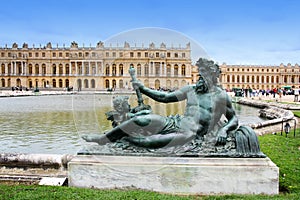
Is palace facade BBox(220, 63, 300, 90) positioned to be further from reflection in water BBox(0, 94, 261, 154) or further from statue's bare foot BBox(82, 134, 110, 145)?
statue's bare foot BBox(82, 134, 110, 145)

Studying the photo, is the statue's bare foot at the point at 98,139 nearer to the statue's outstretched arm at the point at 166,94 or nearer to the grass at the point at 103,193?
the grass at the point at 103,193

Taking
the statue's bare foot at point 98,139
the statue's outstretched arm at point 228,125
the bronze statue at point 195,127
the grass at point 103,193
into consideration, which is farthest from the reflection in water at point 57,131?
the statue's outstretched arm at point 228,125

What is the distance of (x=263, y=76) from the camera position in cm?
8800

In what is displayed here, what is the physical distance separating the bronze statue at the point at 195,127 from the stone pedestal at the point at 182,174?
16cm

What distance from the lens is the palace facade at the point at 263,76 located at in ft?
279

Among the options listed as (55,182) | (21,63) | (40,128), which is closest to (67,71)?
(21,63)

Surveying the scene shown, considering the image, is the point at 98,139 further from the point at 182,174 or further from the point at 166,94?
the point at 182,174

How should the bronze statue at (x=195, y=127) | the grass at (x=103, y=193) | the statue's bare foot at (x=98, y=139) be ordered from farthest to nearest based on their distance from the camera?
the statue's bare foot at (x=98, y=139), the bronze statue at (x=195, y=127), the grass at (x=103, y=193)

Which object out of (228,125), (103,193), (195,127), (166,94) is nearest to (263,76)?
(228,125)

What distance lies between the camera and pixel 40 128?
9758mm

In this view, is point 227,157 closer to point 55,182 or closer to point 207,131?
point 207,131

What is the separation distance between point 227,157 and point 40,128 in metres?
7.40

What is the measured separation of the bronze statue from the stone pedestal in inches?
6.2

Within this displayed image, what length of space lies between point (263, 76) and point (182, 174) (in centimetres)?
9037
